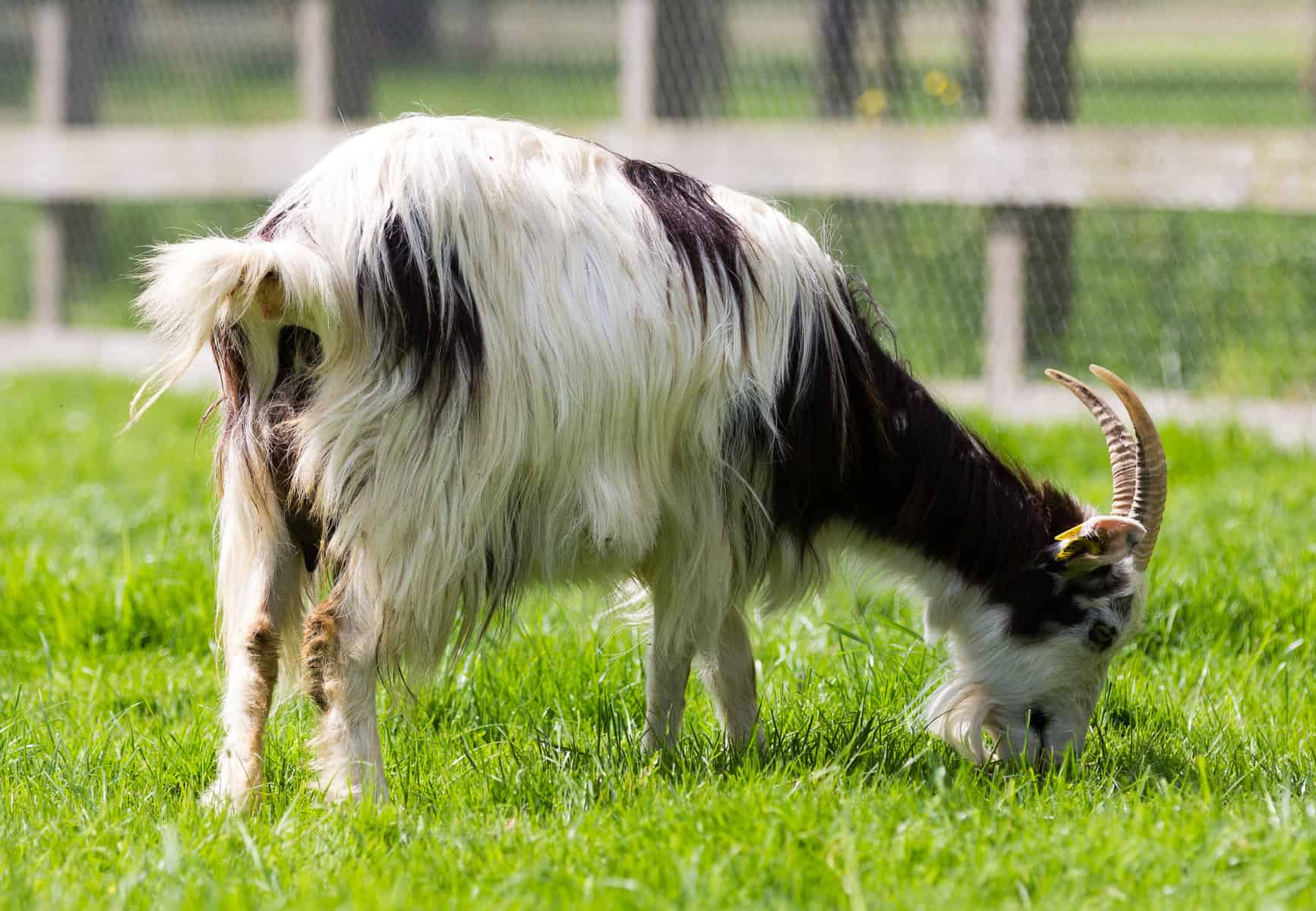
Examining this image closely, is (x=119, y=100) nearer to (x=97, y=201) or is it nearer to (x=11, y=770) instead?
(x=97, y=201)

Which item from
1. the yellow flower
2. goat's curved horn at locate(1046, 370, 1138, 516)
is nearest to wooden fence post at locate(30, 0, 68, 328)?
the yellow flower

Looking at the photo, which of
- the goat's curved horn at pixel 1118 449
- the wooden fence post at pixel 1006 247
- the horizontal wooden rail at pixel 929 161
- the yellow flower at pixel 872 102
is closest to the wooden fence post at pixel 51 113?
the horizontal wooden rail at pixel 929 161

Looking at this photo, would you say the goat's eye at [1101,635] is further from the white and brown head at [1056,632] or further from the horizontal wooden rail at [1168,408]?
the horizontal wooden rail at [1168,408]

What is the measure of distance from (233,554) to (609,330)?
0.90 metres

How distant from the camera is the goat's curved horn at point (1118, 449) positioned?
3289 millimetres

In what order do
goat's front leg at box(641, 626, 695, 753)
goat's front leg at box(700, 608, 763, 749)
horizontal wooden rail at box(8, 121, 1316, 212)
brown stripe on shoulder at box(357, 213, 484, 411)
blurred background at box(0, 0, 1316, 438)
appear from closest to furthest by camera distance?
brown stripe on shoulder at box(357, 213, 484, 411) < goat's front leg at box(641, 626, 695, 753) < goat's front leg at box(700, 608, 763, 749) < horizontal wooden rail at box(8, 121, 1316, 212) < blurred background at box(0, 0, 1316, 438)

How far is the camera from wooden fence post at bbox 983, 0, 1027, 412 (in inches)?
250

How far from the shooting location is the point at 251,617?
314cm

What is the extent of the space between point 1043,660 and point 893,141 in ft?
11.6

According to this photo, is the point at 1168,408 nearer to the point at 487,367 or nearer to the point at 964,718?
the point at 964,718

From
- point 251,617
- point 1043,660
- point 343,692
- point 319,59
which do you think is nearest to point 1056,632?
point 1043,660

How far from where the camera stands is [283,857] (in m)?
2.58

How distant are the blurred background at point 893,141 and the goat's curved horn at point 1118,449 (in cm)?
74

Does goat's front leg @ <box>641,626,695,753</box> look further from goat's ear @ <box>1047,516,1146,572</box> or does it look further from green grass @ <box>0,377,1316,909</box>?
goat's ear @ <box>1047,516,1146,572</box>
